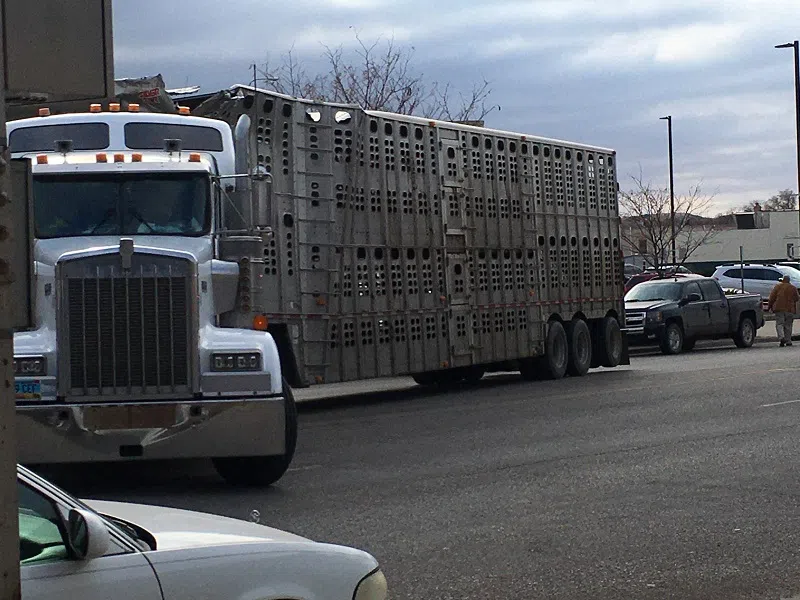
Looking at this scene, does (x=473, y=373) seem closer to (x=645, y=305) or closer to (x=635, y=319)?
(x=635, y=319)

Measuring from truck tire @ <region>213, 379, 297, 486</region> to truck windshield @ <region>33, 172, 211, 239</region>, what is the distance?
1.72m

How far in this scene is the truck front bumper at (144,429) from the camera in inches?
428

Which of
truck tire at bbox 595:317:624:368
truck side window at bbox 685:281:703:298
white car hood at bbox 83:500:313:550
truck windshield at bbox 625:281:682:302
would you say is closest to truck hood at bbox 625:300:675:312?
truck windshield at bbox 625:281:682:302

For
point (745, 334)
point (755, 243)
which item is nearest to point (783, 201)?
point (755, 243)

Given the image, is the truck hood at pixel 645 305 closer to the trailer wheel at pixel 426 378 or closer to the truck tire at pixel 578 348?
the truck tire at pixel 578 348

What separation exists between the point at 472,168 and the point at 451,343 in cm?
287

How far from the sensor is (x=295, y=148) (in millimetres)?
17875

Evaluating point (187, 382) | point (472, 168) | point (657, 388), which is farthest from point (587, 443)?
point (472, 168)

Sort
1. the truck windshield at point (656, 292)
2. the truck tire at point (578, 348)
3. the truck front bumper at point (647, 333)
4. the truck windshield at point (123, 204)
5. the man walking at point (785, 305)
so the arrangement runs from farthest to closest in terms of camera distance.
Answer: the man walking at point (785, 305), the truck windshield at point (656, 292), the truck front bumper at point (647, 333), the truck tire at point (578, 348), the truck windshield at point (123, 204)

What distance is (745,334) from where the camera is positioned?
34.4m

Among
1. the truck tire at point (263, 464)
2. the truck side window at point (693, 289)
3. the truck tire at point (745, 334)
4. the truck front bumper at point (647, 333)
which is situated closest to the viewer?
the truck tire at point (263, 464)

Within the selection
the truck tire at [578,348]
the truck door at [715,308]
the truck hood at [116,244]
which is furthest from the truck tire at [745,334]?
the truck hood at [116,244]

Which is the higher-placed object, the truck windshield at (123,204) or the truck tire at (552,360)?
the truck windshield at (123,204)

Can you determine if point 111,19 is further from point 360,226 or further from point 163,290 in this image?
point 360,226
